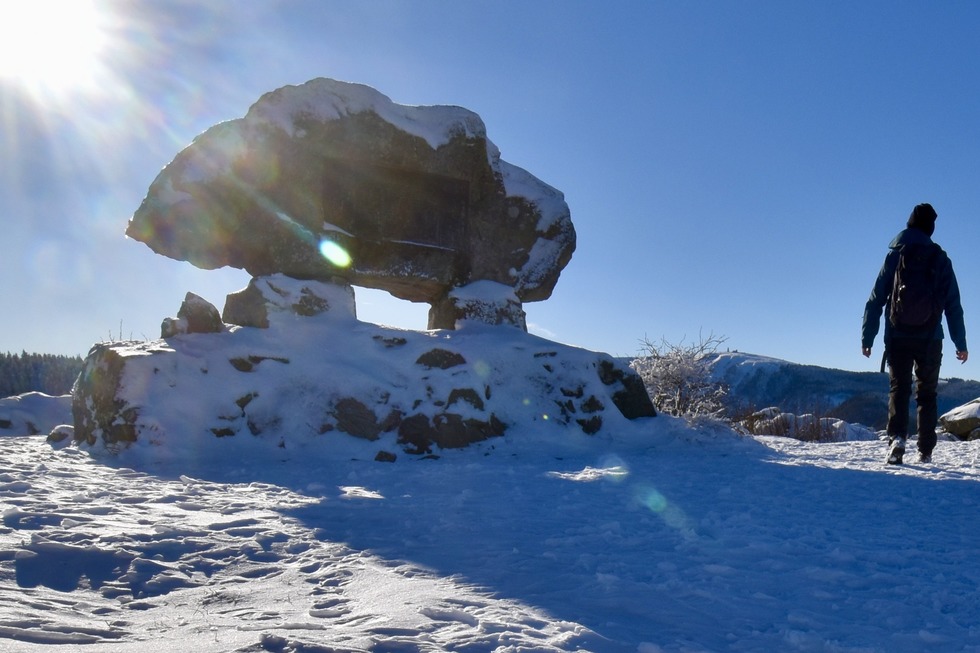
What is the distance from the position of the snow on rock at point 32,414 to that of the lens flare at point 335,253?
418cm

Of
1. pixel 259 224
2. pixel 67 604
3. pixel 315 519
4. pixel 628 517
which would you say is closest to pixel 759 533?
pixel 628 517

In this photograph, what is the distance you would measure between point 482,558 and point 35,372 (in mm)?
33154

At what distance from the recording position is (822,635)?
1969mm

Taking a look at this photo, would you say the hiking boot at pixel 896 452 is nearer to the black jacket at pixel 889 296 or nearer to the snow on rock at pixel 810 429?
the black jacket at pixel 889 296

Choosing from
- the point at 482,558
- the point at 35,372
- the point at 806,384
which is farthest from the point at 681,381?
the point at 806,384

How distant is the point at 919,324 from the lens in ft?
18.3

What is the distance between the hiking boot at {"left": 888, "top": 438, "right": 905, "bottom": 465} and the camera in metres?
5.58

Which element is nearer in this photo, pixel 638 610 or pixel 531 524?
pixel 638 610

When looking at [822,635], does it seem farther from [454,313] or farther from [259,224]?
[259,224]

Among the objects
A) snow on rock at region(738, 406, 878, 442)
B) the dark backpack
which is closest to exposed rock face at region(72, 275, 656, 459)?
the dark backpack

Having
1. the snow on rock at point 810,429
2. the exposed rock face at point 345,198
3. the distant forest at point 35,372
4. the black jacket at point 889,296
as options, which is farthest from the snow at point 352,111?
the distant forest at point 35,372

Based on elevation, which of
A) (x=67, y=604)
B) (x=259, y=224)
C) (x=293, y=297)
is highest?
(x=259, y=224)

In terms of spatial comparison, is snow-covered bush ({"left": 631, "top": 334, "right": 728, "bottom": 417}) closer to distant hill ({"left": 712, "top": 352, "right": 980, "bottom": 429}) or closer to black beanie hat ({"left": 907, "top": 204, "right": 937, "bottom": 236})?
black beanie hat ({"left": 907, "top": 204, "right": 937, "bottom": 236})

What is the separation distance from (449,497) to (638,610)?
7.14 feet
